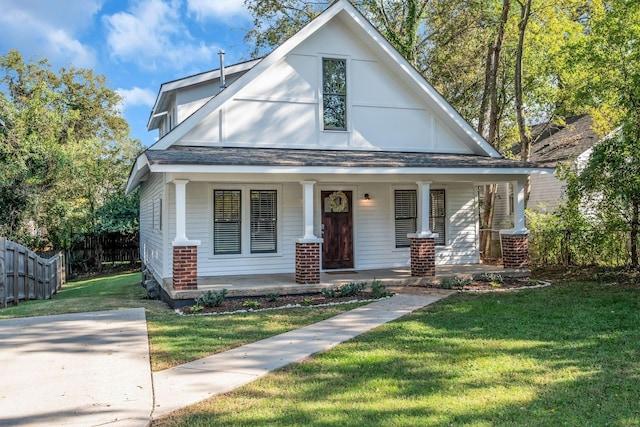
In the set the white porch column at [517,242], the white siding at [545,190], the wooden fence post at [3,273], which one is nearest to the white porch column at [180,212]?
the wooden fence post at [3,273]

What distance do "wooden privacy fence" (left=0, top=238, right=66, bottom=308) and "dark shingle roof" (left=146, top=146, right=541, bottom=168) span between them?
14.8 ft

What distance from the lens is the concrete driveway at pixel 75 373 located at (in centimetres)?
410

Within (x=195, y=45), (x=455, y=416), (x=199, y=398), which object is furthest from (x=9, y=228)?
(x=195, y=45)

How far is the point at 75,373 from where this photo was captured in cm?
516

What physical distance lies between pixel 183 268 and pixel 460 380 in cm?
597

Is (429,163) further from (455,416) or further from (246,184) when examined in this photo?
(455,416)

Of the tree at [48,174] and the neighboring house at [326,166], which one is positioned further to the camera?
the tree at [48,174]

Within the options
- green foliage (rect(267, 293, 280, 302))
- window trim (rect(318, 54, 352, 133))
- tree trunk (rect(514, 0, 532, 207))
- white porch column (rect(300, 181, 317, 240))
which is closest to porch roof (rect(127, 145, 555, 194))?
white porch column (rect(300, 181, 317, 240))

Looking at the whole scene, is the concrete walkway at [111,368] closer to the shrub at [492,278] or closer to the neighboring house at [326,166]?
the neighboring house at [326,166]

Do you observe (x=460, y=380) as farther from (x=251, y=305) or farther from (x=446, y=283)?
(x=446, y=283)

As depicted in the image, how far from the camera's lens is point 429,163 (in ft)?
36.4

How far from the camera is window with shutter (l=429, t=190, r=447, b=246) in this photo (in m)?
13.5

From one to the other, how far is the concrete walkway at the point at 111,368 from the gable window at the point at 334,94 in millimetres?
5829

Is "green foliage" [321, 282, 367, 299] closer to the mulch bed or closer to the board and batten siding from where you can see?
the mulch bed
